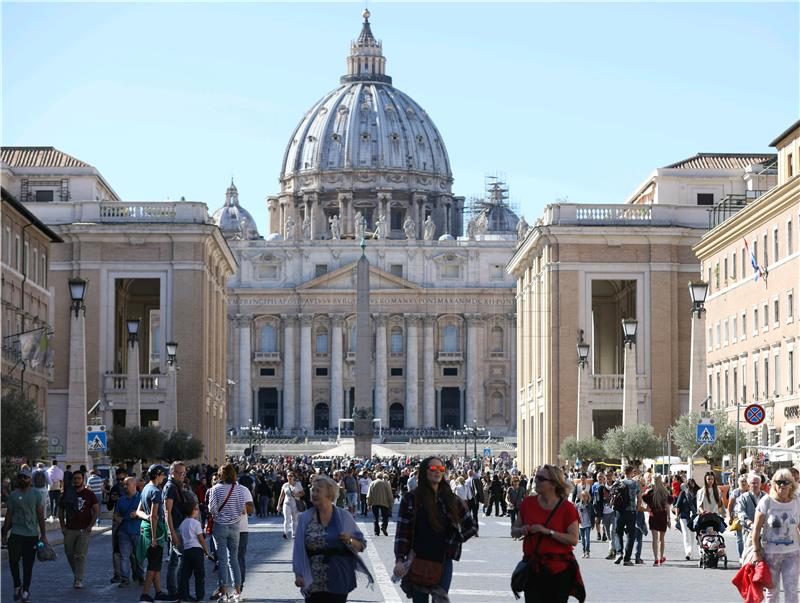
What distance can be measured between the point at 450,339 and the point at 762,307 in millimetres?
100166

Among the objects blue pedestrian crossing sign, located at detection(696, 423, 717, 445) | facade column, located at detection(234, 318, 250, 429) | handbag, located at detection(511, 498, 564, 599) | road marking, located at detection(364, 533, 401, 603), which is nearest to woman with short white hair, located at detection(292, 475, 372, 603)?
handbag, located at detection(511, 498, 564, 599)

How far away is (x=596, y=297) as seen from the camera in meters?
91.4

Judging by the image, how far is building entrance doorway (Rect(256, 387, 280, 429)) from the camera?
15525cm

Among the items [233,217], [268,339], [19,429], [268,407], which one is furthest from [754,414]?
[233,217]

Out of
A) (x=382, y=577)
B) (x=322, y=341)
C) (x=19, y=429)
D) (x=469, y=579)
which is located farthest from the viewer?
(x=322, y=341)

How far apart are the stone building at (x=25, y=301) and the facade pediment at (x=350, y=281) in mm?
84562

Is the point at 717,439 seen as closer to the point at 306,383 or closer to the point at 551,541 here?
the point at 551,541

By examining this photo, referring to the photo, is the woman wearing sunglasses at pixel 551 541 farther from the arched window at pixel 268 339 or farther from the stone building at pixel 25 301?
the arched window at pixel 268 339

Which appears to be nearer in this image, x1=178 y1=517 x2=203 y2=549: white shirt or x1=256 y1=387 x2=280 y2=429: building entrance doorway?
x1=178 y1=517 x2=203 y2=549: white shirt

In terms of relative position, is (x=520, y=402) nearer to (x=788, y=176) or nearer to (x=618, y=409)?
(x=618, y=409)

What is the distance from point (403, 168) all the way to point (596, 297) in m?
98.4

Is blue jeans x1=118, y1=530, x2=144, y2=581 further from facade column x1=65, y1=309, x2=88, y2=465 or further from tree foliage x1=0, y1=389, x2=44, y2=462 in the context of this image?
facade column x1=65, y1=309, x2=88, y2=465

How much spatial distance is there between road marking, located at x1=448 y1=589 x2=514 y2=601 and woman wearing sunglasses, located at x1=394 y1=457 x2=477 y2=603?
601cm

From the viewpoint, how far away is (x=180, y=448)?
66.6 m
